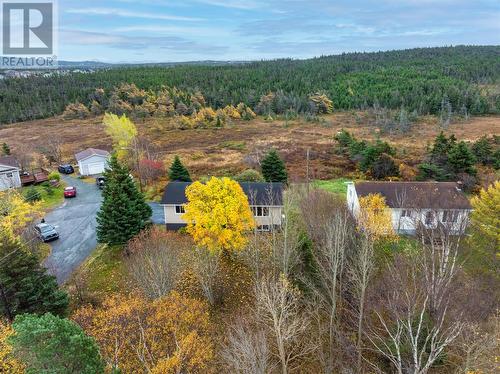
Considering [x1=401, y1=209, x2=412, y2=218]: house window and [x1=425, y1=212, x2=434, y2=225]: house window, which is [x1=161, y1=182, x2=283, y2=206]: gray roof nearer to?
[x1=401, y1=209, x2=412, y2=218]: house window

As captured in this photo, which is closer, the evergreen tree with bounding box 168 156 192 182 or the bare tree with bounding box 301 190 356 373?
the bare tree with bounding box 301 190 356 373

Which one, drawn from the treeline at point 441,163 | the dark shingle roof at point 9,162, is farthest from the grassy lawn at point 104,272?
the treeline at point 441,163

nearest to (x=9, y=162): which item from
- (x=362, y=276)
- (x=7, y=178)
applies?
(x=7, y=178)

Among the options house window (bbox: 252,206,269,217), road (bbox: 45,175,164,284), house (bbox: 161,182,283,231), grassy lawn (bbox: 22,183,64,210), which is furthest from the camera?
grassy lawn (bbox: 22,183,64,210)

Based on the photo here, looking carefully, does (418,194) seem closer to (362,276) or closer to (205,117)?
(362,276)

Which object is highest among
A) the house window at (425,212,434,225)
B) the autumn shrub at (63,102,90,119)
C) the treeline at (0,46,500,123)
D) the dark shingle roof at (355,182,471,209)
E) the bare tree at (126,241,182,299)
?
the treeline at (0,46,500,123)

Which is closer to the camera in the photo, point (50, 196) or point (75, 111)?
point (50, 196)

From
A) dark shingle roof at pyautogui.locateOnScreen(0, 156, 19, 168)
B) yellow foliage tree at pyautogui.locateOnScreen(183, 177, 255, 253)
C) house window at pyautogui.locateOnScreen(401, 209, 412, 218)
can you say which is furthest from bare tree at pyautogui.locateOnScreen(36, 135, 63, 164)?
house window at pyautogui.locateOnScreen(401, 209, 412, 218)
